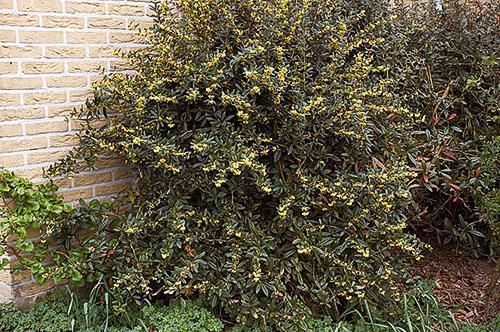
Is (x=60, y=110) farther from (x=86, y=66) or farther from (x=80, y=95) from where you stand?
(x=86, y=66)

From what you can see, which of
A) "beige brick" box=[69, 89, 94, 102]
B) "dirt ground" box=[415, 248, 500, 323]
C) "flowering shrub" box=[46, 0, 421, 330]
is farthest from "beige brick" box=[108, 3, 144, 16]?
"dirt ground" box=[415, 248, 500, 323]

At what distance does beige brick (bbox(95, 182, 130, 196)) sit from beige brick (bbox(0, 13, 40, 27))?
968mm

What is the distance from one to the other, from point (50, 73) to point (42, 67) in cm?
5

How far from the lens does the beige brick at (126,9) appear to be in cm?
311

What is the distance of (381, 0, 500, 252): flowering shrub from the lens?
3.51 meters

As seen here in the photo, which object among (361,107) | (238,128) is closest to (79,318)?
(238,128)

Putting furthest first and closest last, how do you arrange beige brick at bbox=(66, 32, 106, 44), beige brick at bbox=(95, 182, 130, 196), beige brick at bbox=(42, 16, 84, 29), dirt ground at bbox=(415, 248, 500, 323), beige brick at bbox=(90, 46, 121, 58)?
dirt ground at bbox=(415, 248, 500, 323), beige brick at bbox=(95, 182, 130, 196), beige brick at bbox=(90, 46, 121, 58), beige brick at bbox=(66, 32, 106, 44), beige brick at bbox=(42, 16, 84, 29)

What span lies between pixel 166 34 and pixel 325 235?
1.39m

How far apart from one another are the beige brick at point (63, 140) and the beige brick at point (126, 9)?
748 millimetres

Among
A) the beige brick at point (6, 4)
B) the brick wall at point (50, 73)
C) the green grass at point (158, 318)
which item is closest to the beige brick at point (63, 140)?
the brick wall at point (50, 73)

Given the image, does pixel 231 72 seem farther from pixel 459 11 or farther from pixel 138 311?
pixel 459 11

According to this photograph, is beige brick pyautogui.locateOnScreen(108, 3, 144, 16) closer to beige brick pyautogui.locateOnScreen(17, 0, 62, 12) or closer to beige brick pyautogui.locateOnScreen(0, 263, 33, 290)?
beige brick pyautogui.locateOnScreen(17, 0, 62, 12)

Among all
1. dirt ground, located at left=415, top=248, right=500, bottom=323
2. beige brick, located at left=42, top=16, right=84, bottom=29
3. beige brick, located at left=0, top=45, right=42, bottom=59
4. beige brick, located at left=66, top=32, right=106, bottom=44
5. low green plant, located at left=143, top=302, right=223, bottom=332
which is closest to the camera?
low green plant, located at left=143, top=302, right=223, bottom=332

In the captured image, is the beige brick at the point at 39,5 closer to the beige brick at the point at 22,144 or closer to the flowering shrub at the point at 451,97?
the beige brick at the point at 22,144
